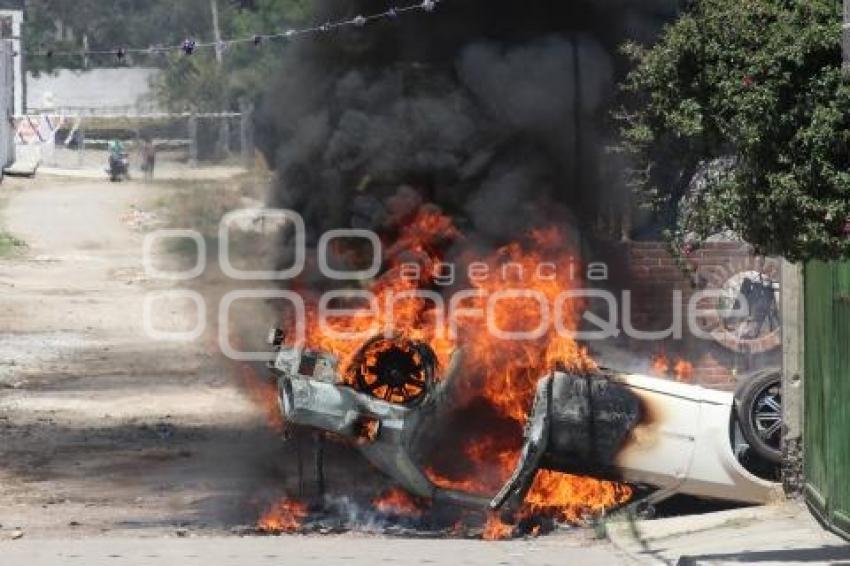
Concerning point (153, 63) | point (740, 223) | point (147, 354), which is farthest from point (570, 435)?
point (153, 63)

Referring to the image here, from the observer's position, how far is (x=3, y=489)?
17516mm

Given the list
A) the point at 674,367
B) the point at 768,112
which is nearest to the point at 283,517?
the point at 768,112

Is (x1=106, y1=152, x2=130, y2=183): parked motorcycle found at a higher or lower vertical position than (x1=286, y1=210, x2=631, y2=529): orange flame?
higher

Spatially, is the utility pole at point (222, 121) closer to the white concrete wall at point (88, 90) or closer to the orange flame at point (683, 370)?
the orange flame at point (683, 370)

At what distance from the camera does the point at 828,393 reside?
15203 mm

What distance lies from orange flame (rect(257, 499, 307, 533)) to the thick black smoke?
340 cm

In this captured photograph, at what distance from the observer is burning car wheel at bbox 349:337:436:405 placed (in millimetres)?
15945

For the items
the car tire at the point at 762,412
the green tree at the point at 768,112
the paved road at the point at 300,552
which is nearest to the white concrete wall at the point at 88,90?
the car tire at the point at 762,412

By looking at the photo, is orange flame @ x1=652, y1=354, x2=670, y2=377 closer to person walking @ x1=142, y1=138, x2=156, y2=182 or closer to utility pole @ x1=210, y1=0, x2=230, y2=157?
utility pole @ x1=210, y1=0, x2=230, y2=157

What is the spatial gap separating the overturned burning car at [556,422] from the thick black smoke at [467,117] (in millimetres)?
3012

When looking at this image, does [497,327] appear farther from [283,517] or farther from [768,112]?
[768,112]

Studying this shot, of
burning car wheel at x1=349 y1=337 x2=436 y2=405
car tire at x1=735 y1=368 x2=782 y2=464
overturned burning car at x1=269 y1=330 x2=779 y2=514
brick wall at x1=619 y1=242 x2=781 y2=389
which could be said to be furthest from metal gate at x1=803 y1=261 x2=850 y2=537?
brick wall at x1=619 y1=242 x2=781 y2=389

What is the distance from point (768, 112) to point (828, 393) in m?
4.03

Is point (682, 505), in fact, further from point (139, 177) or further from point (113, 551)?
point (139, 177)
